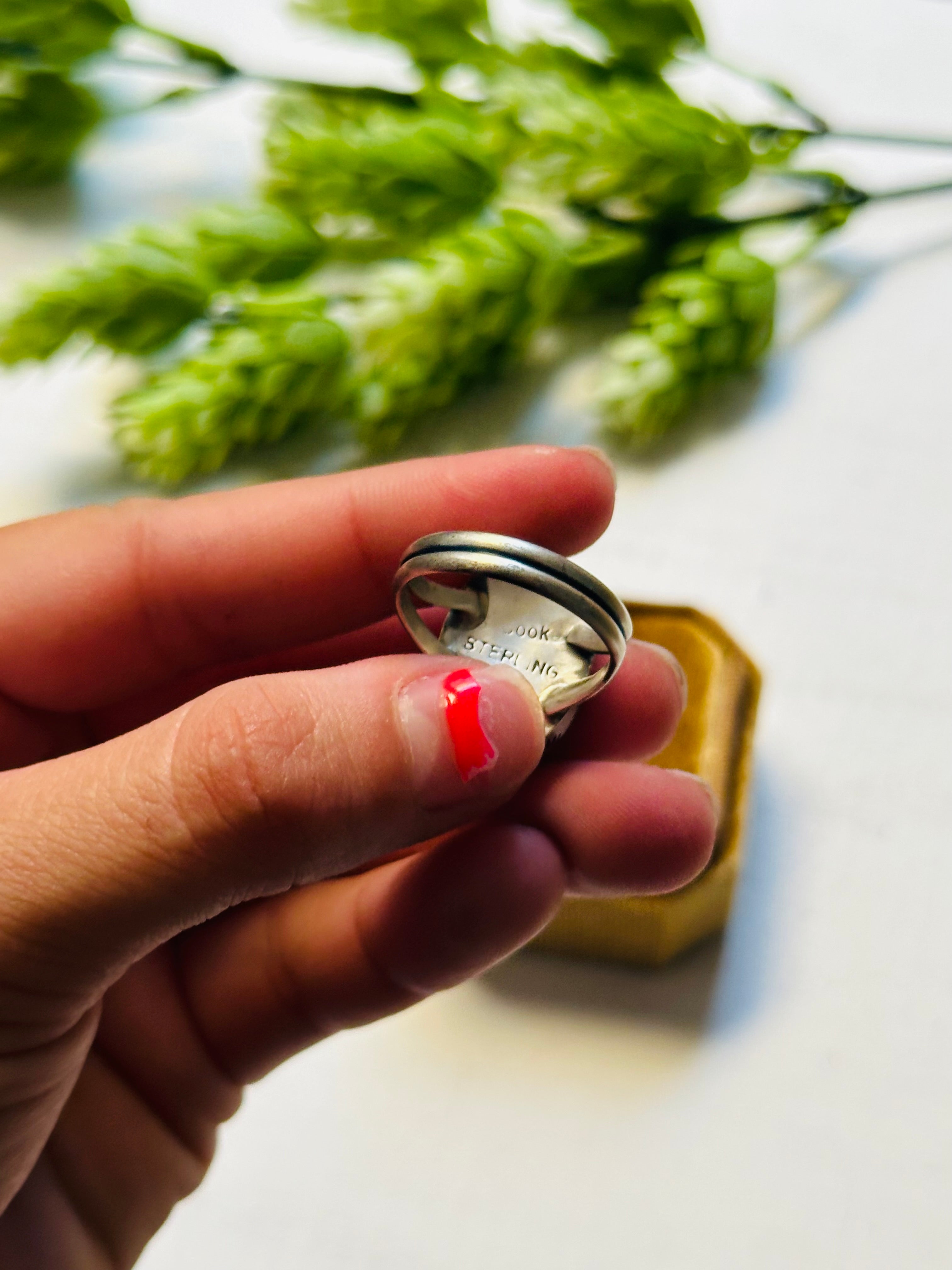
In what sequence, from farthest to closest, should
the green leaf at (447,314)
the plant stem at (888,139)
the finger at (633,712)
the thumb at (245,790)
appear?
the plant stem at (888,139) < the green leaf at (447,314) < the finger at (633,712) < the thumb at (245,790)

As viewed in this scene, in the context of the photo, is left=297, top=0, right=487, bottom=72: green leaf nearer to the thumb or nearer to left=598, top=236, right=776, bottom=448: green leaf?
left=598, top=236, right=776, bottom=448: green leaf

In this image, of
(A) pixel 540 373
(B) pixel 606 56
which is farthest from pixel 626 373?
(B) pixel 606 56

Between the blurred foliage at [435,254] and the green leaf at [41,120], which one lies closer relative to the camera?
the blurred foliage at [435,254]

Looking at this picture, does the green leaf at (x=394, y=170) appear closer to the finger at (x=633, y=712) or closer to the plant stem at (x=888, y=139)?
the plant stem at (x=888, y=139)

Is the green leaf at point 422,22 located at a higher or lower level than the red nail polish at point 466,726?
higher

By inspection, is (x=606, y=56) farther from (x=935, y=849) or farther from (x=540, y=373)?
(x=935, y=849)

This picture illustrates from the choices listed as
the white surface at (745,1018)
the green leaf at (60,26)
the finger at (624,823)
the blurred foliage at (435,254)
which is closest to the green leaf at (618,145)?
the blurred foliage at (435,254)

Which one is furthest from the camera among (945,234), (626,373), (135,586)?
(945,234)
